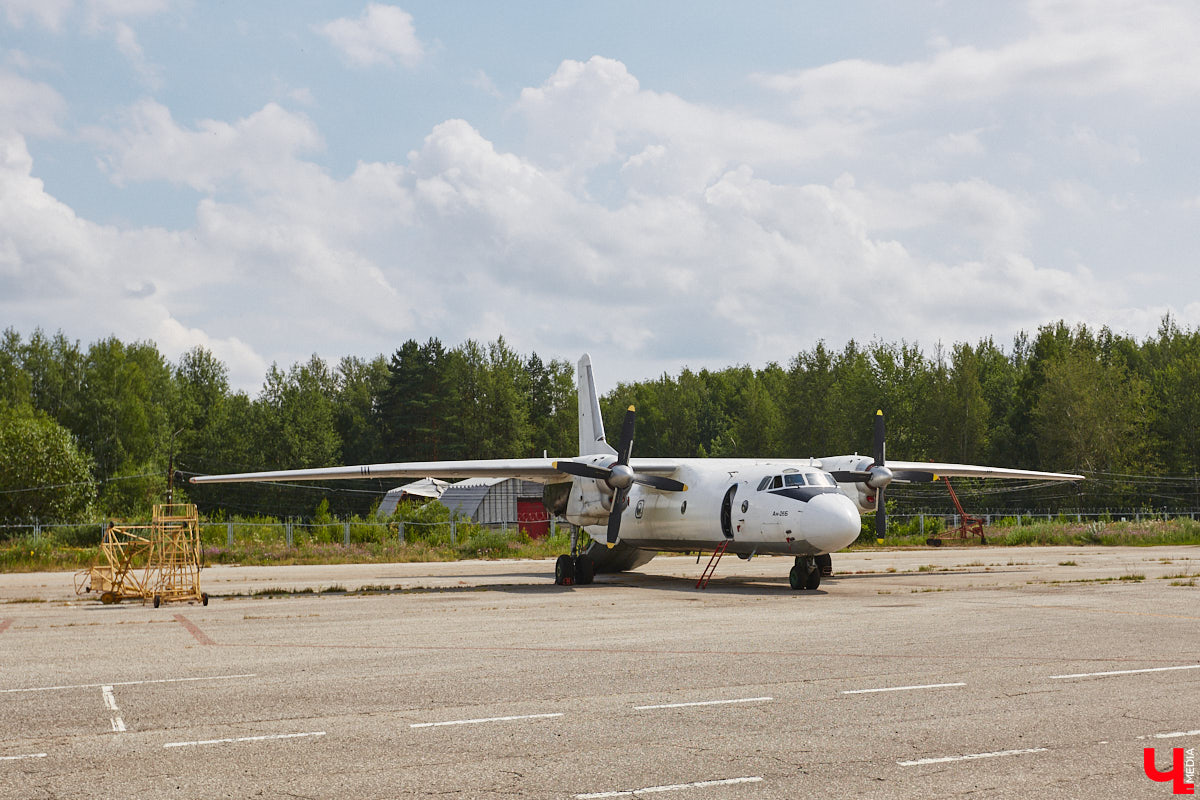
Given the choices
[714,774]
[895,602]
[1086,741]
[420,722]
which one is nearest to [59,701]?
[420,722]

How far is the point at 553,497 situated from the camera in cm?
2889

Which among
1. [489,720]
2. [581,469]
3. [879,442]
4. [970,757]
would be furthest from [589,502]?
[970,757]

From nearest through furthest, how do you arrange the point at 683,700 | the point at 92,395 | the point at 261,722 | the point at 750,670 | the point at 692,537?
the point at 261,722 → the point at 683,700 → the point at 750,670 → the point at 692,537 → the point at 92,395

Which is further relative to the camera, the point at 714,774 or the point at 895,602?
the point at 895,602

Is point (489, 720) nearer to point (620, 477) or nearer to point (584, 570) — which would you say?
point (620, 477)

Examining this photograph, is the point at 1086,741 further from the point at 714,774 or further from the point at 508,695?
the point at 508,695

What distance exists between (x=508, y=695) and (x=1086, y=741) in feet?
16.4

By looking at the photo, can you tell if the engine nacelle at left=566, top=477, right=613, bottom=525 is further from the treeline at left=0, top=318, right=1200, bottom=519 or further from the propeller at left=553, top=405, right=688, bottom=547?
the treeline at left=0, top=318, right=1200, bottom=519

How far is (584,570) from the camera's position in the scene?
27719 mm

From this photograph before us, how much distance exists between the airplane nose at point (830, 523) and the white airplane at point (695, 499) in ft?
0.08

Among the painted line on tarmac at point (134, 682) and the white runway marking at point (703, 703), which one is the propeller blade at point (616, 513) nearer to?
Answer: the painted line on tarmac at point (134, 682)

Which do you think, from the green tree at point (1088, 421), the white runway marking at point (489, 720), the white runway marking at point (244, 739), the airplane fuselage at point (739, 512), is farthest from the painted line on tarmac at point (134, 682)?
the green tree at point (1088, 421)

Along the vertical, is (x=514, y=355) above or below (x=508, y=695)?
above

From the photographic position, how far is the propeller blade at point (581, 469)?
26.0 metres
